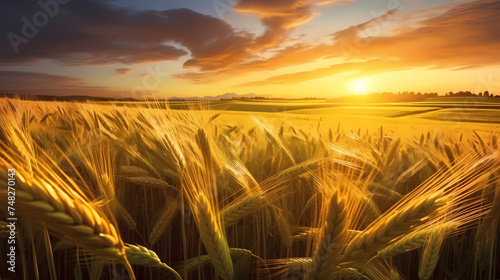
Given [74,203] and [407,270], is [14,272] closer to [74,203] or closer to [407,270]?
[74,203]

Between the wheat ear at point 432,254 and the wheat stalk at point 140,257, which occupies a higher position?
the wheat stalk at point 140,257

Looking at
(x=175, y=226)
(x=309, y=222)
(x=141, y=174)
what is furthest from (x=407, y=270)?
(x=141, y=174)

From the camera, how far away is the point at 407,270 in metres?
1.84

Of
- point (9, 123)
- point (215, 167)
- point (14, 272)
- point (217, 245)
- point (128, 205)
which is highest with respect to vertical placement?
point (9, 123)

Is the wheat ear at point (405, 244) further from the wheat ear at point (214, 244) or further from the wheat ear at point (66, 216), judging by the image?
the wheat ear at point (66, 216)

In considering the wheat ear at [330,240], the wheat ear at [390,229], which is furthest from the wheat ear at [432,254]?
the wheat ear at [330,240]

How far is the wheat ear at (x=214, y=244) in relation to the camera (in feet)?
3.03

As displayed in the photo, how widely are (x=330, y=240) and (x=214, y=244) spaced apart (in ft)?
1.00

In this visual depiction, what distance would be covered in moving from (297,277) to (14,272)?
125cm

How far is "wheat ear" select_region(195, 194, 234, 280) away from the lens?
0.92m

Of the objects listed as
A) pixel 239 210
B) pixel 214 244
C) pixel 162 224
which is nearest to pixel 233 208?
pixel 239 210

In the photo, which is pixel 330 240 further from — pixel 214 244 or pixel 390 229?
pixel 214 244

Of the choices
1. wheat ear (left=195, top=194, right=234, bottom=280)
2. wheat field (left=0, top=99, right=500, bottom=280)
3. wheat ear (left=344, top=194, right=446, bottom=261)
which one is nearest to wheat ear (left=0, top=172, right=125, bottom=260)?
wheat field (left=0, top=99, right=500, bottom=280)

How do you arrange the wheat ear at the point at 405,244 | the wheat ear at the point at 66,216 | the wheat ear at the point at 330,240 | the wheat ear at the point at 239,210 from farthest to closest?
1. the wheat ear at the point at 239,210
2. the wheat ear at the point at 405,244
3. the wheat ear at the point at 330,240
4. the wheat ear at the point at 66,216
